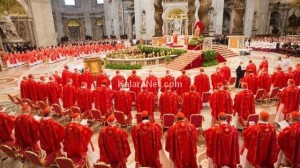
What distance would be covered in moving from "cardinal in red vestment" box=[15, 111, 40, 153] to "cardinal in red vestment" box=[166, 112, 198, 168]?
3047mm

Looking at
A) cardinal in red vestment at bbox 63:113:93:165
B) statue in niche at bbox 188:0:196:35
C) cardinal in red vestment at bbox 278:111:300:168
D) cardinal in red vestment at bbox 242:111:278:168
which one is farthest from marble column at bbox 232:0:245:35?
→ cardinal in red vestment at bbox 63:113:93:165

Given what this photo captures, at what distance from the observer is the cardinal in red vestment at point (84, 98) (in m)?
7.36

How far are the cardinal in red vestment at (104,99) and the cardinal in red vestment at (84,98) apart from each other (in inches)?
8.0

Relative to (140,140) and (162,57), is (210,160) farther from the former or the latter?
(162,57)

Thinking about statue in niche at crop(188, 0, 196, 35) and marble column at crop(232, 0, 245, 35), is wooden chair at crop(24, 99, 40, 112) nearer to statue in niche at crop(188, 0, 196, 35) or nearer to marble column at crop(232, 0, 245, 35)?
marble column at crop(232, 0, 245, 35)

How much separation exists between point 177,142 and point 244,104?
290 centimetres

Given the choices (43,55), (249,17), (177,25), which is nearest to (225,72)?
(43,55)

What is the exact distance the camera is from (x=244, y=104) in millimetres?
6152

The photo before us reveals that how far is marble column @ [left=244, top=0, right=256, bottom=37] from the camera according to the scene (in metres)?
32.0

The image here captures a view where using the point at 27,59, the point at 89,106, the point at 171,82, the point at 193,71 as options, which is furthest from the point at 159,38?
the point at 89,106

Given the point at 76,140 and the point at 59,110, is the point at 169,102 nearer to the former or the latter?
the point at 76,140

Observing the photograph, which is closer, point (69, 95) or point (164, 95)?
point (164, 95)

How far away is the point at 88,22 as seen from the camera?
44656mm

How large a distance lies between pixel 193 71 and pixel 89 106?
357 inches
